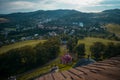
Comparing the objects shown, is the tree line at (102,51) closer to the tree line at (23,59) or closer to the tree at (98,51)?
the tree at (98,51)

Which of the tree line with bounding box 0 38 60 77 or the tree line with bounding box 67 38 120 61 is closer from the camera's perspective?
the tree line with bounding box 67 38 120 61

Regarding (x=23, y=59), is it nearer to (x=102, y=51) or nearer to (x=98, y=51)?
(x=98, y=51)

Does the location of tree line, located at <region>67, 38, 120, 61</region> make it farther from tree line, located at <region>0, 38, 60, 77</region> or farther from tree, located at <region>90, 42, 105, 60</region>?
tree line, located at <region>0, 38, 60, 77</region>

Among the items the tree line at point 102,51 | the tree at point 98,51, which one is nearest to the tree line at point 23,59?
the tree line at point 102,51

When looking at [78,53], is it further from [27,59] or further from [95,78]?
[95,78]

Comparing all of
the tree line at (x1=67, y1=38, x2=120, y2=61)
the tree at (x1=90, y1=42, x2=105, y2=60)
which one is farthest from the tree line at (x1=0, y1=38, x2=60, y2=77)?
the tree at (x1=90, y1=42, x2=105, y2=60)

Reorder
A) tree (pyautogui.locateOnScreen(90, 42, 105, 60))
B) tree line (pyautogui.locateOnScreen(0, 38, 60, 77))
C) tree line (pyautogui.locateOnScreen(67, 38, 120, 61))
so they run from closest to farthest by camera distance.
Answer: tree line (pyautogui.locateOnScreen(67, 38, 120, 61)) < tree line (pyautogui.locateOnScreen(0, 38, 60, 77)) < tree (pyautogui.locateOnScreen(90, 42, 105, 60))

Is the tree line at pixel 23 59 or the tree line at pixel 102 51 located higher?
the tree line at pixel 102 51

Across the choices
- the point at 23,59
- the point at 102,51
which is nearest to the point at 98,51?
the point at 102,51

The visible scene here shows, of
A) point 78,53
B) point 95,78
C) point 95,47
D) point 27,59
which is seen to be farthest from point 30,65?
point 95,78
